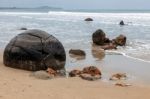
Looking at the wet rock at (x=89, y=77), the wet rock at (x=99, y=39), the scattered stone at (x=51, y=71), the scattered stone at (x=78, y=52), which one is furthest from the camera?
the wet rock at (x=99, y=39)

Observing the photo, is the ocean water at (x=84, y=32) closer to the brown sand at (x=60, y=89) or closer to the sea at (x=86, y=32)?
the sea at (x=86, y=32)

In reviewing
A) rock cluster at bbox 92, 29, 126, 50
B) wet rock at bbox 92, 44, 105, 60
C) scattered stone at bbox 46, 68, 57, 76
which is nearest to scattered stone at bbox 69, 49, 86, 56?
wet rock at bbox 92, 44, 105, 60

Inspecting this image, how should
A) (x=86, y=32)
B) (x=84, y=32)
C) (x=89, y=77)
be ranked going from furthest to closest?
(x=86, y=32), (x=84, y=32), (x=89, y=77)

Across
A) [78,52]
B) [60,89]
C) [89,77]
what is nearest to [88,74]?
[89,77]

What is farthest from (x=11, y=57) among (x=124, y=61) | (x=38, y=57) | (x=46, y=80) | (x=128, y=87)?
(x=124, y=61)

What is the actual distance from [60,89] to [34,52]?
10.9 ft

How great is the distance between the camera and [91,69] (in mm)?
12656

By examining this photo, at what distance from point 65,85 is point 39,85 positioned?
0.85m

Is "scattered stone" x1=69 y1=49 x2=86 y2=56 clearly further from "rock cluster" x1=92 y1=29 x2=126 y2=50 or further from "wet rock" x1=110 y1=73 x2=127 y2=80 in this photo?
"rock cluster" x1=92 y1=29 x2=126 y2=50

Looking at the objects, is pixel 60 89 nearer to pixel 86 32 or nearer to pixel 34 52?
pixel 34 52

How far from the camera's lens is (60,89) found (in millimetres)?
9672

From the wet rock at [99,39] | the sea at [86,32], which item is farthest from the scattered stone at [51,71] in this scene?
the wet rock at [99,39]

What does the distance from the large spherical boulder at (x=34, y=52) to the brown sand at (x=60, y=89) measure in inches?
35.4

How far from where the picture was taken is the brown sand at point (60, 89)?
873cm
